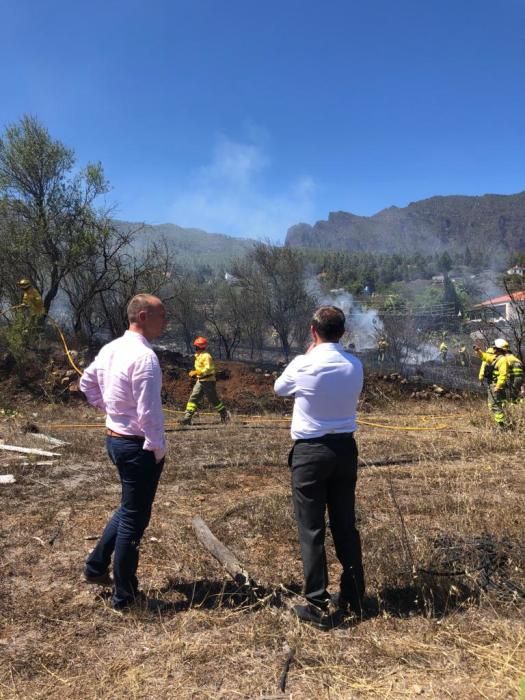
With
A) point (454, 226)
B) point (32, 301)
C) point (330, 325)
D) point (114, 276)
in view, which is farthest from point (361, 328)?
point (454, 226)

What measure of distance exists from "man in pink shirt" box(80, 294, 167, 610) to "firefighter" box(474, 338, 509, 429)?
7455 millimetres

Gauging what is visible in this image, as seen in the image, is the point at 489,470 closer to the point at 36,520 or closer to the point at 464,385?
the point at 36,520

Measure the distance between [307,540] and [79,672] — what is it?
1.26m

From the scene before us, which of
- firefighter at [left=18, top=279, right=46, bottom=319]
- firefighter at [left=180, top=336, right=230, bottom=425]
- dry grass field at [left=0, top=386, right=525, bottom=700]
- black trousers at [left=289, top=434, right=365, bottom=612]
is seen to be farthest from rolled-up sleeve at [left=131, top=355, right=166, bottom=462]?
firefighter at [left=18, top=279, right=46, bottom=319]

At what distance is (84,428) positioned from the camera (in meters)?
10.0

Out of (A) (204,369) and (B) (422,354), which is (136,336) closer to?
(A) (204,369)

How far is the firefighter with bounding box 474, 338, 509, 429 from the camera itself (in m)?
9.27

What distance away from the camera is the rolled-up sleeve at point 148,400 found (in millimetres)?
2873

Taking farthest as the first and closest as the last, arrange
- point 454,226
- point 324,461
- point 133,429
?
point 454,226 < point 133,429 < point 324,461

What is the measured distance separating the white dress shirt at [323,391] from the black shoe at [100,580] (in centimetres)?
142

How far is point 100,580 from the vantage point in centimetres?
320

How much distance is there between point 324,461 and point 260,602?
92 centimetres

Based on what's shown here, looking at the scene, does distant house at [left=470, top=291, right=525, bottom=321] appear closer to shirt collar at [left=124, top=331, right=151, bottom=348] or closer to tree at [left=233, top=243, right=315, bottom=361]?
shirt collar at [left=124, top=331, right=151, bottom=348]

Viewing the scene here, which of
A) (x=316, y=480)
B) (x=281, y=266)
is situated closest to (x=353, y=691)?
(x=316, y=480)
